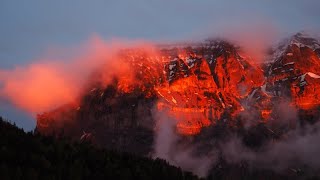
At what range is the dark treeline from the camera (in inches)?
5910

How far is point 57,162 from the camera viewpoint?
16725cm

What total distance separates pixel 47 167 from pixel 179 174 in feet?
173

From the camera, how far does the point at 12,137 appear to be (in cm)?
17400

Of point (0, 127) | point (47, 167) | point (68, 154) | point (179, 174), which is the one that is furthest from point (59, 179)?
point (179, 174)

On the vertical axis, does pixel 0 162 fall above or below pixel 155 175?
above

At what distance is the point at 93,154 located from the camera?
627 feet

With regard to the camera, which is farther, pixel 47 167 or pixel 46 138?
pixel 46 138

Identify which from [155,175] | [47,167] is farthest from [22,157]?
[155,175]

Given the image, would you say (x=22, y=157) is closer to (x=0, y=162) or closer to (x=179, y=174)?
(x=0, y=162)

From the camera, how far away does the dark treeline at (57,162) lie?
15012 centimetres

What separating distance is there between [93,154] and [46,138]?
56.7ft

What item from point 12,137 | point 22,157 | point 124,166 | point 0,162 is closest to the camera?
point 0,162

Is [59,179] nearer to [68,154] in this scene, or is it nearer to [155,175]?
[68,154]

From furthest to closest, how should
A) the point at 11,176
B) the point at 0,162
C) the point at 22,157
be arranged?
1. the point at 22,157
2. the point at 0,162
3. the point at 11,176
